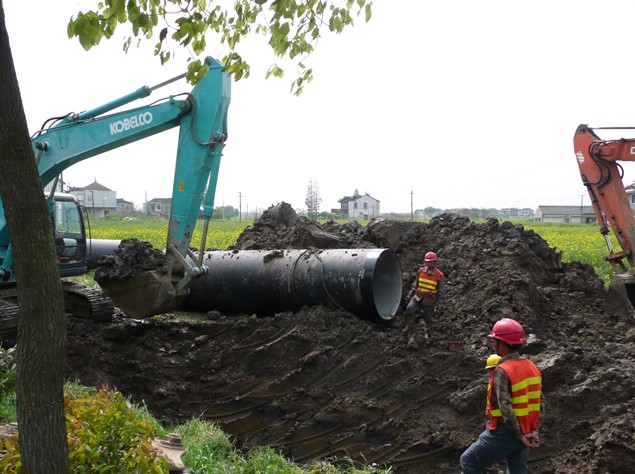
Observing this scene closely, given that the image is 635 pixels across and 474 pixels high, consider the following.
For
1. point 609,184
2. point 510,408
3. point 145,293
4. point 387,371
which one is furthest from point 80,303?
point 609,184

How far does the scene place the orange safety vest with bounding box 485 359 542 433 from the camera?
14.1 ft

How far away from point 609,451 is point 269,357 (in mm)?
3764

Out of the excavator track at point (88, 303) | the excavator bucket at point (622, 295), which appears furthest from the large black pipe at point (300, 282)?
the excavator bucket at point (622, 295)

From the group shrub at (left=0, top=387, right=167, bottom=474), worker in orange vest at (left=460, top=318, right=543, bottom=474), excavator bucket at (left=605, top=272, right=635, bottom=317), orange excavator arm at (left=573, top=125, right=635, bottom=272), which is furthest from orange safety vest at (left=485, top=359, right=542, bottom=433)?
orange excavator arm at (left=573, top=125, right=635, bottom=272)

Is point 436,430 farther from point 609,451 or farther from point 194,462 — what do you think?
point 194,462

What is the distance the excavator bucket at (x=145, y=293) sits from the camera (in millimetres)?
7137

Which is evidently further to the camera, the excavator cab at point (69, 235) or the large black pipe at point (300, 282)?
the excavator cab at point (69, 235)

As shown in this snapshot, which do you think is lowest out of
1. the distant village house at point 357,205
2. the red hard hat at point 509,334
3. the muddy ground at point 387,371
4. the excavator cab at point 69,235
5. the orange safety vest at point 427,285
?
the muddy ground at point 387,371

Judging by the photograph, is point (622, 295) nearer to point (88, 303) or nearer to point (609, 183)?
point (609, 183)

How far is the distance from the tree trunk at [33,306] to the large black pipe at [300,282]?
529cm

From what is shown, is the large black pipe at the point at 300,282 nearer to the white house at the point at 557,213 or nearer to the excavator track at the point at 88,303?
the excavator track at the point at 88,303

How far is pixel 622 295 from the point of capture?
9578 millimetres

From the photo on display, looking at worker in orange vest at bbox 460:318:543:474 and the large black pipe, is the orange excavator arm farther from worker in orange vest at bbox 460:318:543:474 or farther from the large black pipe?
worker in orange vest at bbox 460:318:543:474

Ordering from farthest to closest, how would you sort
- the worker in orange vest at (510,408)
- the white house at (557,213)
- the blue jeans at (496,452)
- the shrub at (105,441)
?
1. the white house at (557,213)
2. the blue jeans at (496,452)
3. the worker in orange vest at (510,408)
4. the shrub at (105,441)
